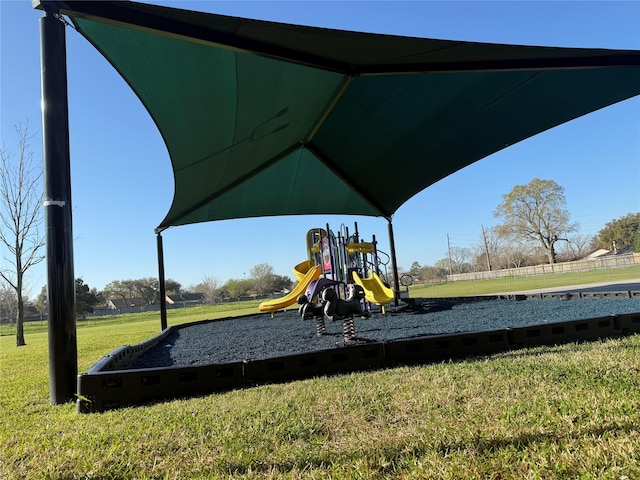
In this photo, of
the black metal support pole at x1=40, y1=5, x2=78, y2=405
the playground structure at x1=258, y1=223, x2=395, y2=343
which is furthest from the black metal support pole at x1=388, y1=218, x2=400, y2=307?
the black metal support pole at x1=40, y1=5, x2=78, y2=405

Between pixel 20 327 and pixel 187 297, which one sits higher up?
pixel 20 327

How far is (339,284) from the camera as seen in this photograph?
20.5 ft

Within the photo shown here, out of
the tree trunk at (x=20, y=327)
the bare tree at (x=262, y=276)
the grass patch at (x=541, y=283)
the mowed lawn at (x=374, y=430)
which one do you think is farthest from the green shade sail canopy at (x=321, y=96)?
the bare tree at (x=262, y=276)

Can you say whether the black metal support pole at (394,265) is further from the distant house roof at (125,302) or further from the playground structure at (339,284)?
the distant house roof at (125,302)

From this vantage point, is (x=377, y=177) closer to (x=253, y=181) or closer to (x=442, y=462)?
(x=253, y=181)

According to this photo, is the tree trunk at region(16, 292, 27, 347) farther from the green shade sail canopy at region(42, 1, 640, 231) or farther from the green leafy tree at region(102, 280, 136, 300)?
the green leafy tree at region(102, 280, 136, 300)

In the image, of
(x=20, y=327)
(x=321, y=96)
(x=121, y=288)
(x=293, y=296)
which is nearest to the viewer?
(x=321, y=96)

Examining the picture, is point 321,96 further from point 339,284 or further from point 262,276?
point 262,276

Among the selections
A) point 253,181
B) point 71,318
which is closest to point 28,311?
point 253,181

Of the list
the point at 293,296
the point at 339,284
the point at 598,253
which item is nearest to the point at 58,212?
the point at 339,284

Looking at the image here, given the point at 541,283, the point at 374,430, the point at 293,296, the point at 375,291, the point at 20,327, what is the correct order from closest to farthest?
the point at 374,430
the point at 375,291
the point at 293,296
the point at 20,327
the point at 541,283

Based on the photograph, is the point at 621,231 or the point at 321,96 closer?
the point at 321,96

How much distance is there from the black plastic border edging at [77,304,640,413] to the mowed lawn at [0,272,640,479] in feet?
0.75

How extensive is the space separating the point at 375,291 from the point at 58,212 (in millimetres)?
7684
